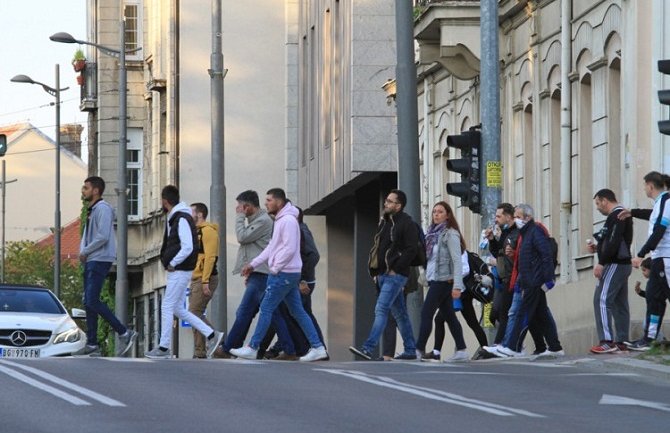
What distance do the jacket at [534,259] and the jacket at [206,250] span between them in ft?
13.9

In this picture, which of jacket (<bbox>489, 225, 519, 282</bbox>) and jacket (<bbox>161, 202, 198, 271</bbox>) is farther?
jacket (<bbox>489, 225, 519, 282</bbox>)

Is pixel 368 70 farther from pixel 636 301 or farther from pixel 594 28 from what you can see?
Answer: pixel 636 301

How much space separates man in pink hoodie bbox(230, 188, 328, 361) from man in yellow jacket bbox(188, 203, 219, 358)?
2.57m

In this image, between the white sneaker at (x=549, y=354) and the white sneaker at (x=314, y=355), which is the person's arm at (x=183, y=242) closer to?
the white sneaker at (x=314, y=355)

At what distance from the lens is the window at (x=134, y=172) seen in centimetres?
6438

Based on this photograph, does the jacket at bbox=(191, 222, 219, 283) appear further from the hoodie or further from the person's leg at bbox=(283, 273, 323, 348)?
the hoodie

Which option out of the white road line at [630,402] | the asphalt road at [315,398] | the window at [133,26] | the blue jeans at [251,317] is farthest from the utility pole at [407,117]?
the window at [133,26]

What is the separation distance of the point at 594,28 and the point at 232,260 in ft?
92.8

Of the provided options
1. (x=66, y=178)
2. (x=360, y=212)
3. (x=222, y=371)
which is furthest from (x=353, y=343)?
(x=66, y=178)

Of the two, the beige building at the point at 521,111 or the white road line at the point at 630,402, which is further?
the beige building at the point at 521,111

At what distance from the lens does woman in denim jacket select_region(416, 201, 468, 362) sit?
2345cm

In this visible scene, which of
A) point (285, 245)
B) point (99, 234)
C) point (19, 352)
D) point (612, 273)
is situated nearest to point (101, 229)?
point (99, 234)

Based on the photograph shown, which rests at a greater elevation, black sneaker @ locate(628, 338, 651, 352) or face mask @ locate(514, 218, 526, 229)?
face mask @ locate(514, 218, 526, 229)

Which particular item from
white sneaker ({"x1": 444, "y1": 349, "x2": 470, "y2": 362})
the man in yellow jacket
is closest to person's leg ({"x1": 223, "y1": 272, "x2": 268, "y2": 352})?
the man in yellow jacket
